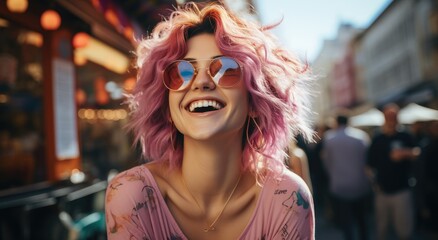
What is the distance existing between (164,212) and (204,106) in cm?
43

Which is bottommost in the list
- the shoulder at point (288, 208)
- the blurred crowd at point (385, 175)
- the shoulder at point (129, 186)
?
the blurred crowd at point (385, 175)

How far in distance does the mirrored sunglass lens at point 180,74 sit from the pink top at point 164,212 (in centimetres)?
35

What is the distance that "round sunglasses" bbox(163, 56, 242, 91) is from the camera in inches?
69.7

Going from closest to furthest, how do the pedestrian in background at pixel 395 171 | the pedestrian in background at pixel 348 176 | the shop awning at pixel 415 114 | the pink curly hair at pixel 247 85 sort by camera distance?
the pink curly hair at pixel 247 85 → the pedestrian in background at pixel 395 171 → the pedestrian in background at pixel 348 176 → the shop awning at pixel 415 114

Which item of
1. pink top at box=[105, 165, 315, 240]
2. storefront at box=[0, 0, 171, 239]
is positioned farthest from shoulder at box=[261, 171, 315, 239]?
storefront at box=[0, 0, 171, 239]

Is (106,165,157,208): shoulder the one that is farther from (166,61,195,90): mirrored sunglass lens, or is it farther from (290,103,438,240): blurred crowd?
(290,103,438,240): blurred crowd

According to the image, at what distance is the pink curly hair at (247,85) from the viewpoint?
181 cm

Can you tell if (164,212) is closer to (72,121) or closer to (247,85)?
(247,85)

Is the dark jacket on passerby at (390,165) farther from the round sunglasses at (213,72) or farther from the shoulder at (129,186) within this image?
the shoulder at (129,186)

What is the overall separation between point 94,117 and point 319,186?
15.9 feet

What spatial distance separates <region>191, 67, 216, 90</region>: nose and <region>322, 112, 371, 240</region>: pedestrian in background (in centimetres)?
489

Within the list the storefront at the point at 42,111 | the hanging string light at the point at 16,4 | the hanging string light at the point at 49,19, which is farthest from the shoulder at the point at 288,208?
the hanging string light at the point at 49,19

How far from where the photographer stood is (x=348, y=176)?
249 inches

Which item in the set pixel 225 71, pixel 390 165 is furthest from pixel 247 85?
pixel 390 165
